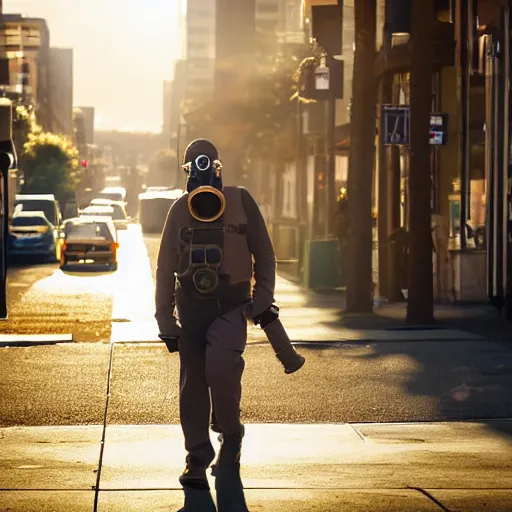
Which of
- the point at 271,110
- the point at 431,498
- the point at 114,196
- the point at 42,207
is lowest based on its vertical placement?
the point at 431,498

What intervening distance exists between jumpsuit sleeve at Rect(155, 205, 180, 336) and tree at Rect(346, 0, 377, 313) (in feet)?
46.5

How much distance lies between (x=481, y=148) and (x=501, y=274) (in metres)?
6.22

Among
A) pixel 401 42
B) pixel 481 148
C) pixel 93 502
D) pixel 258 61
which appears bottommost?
pixel 93 502

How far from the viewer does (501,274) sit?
72.2 feet

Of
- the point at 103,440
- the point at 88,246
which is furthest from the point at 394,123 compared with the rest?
the point at 88,246

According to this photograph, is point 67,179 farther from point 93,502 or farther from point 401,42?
point 93,502

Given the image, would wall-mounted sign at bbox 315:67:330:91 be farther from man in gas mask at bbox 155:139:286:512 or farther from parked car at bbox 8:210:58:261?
man in gas mask at bbox 155:139:286:512

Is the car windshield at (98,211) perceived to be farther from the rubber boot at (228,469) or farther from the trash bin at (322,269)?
the rubber boot at (228,469)

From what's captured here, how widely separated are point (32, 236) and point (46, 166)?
5623 cm

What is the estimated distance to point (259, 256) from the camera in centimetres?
806

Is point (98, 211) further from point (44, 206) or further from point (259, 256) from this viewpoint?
point (259, 256)

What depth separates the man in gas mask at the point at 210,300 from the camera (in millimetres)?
7832

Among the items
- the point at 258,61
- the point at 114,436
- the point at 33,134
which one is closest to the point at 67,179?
the point at 33,134

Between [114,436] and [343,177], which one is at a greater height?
[343,177]
